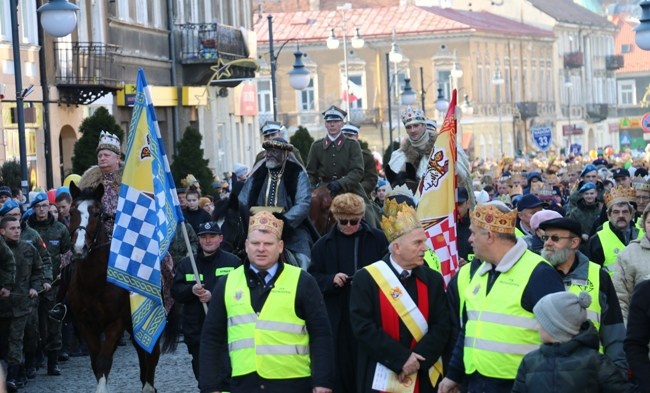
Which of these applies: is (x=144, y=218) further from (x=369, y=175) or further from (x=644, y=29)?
(x=644, y=29)

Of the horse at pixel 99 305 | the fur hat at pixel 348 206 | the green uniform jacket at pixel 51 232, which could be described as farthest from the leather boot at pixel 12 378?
the fur hat at pixel 348 206

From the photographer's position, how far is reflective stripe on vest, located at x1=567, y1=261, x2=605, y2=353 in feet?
32.4

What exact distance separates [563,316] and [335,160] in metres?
9.48

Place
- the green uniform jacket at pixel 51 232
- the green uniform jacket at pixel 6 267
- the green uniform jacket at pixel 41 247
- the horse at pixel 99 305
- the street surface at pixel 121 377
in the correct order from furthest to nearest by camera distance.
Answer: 1. the green uniform jacket at pixel 51 232
2. the green uniform jacket at pixel 41 247
3. the street surface at pixel 121 377
4. the green uniform jacket at pixel 6 267
5. the horse at pixel 99 305

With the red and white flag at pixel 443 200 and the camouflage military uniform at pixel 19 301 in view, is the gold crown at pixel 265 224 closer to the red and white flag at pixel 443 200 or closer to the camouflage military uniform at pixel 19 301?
the red and white flag at pixel 443 200

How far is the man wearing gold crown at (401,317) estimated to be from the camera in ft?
33.2

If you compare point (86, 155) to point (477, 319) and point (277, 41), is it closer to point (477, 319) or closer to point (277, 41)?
point (477, 319)

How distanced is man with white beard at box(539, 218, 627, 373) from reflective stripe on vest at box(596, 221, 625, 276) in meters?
2.69

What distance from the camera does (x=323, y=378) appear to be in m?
9.80

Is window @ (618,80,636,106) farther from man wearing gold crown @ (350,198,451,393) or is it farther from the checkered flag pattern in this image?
man wearing gold crown @ (350,198,451,393)

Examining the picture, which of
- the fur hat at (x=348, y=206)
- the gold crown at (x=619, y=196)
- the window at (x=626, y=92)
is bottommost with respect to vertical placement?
the gold crown at (x=619, y=196)

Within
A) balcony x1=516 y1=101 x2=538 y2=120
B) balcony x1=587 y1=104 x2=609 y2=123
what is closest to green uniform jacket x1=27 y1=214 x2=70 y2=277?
balcony x1=516 y1=101 x2=538 y2=120

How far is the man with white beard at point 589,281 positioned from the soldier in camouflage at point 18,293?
6.97 metres

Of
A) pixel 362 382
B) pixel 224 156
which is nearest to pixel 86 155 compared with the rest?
pixel 362 382
